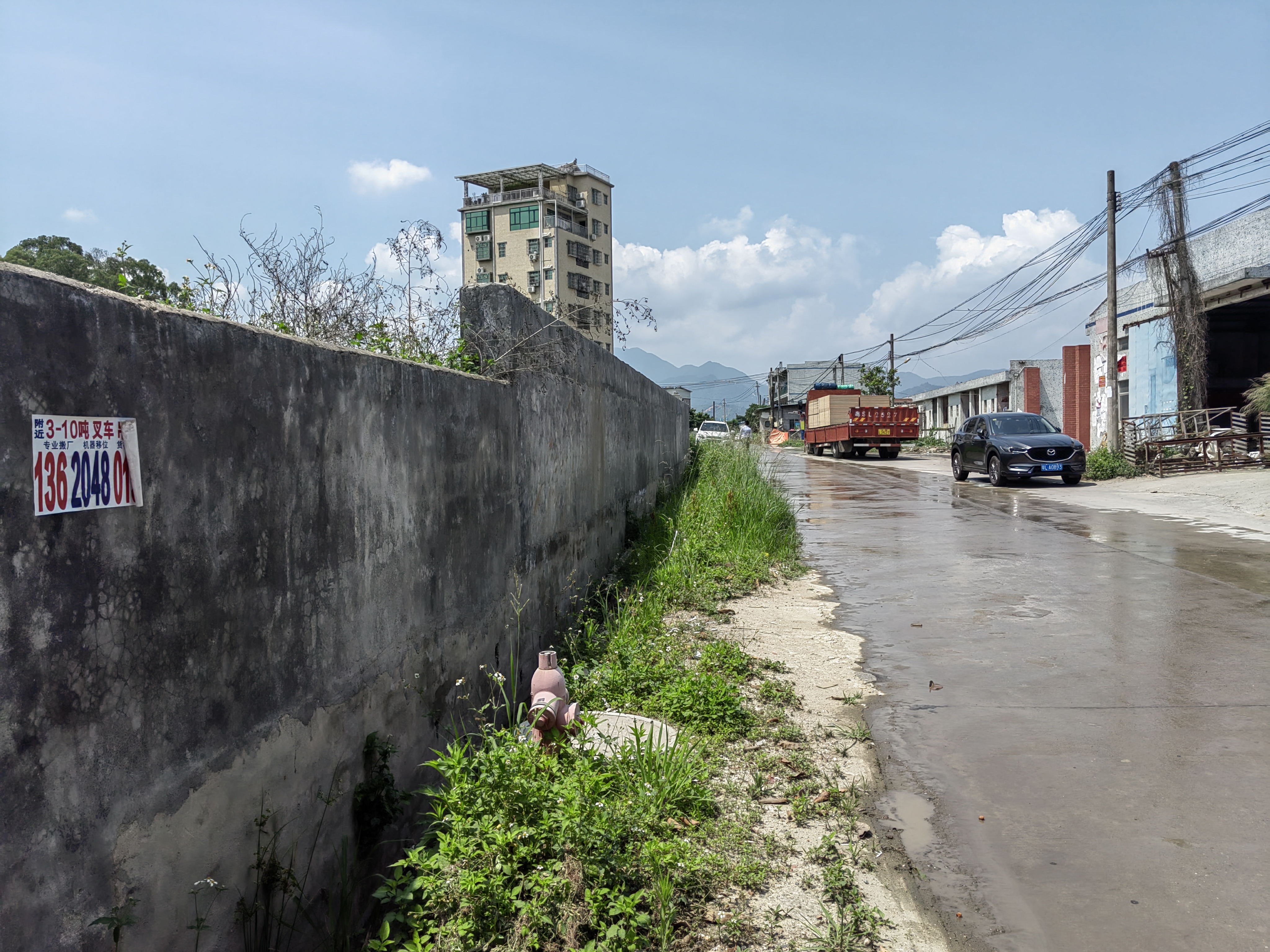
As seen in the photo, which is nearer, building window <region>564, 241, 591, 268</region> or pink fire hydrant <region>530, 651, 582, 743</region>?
pink fire hydrant <region>530, 651, 582, 743</region>

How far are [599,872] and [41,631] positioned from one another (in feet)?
6.24

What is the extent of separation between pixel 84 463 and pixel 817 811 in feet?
10.1

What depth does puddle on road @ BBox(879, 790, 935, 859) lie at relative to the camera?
3.57 meters

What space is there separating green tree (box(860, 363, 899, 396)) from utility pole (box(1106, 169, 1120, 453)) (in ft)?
128

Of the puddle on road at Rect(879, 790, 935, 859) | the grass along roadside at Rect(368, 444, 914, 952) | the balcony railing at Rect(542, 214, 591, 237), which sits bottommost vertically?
the puddle on road at Rect(879, 790, 935, 859)

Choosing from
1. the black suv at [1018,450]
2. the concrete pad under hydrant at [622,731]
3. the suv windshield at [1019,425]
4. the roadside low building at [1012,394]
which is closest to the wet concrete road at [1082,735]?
the concrete pad under hydrant at [622,731]

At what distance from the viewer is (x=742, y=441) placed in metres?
17.2

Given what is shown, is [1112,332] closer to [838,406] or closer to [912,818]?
[838,406]

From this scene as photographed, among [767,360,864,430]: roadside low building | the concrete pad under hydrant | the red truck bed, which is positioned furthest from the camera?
[767,360,864,430]: roadside low building

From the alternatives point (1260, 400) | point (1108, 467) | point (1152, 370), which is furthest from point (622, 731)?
point (1152, 370)

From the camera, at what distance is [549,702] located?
397 centimetres

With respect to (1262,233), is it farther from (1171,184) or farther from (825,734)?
(825,734)

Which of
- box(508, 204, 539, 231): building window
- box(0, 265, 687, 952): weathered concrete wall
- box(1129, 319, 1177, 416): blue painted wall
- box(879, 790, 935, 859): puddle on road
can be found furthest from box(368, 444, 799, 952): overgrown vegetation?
box(508, 204, 539, 231): building window

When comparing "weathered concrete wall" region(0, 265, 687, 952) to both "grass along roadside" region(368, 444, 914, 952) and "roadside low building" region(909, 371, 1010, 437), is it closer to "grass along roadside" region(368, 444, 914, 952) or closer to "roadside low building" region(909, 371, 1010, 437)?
"grass along roadside" region(368, 444, 914, 952)
